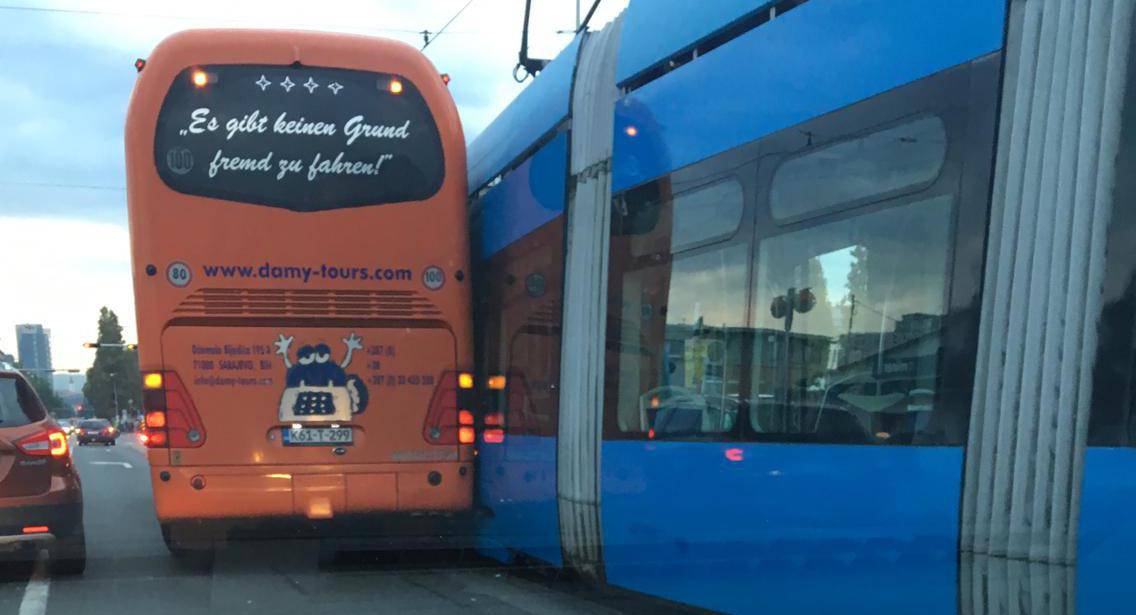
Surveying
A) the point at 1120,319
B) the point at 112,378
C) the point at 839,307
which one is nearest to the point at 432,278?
the point at 839,307

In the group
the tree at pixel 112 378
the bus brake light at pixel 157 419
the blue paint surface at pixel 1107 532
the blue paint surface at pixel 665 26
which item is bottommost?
the tree at pixel 112 378

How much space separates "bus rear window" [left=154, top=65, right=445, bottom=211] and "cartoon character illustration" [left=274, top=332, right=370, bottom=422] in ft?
3.27

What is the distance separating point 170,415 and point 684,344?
401cm

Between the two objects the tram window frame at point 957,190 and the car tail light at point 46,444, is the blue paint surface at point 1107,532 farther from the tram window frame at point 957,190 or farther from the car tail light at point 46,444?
the car tail light at point 46,444

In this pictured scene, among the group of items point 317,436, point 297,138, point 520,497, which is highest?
point 297,138

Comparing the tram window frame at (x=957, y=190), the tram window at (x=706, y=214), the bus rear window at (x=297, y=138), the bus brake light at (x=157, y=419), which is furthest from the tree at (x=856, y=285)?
the bus brake light at (x=157, y=419)

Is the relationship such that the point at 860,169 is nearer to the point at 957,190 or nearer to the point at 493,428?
the point at 957,190

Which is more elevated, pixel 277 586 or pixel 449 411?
pixel 449 411

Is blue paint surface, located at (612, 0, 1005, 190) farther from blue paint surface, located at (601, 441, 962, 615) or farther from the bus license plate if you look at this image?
the bus license plate

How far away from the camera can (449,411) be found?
8.36m

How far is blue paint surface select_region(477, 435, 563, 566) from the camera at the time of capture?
710 centimetres

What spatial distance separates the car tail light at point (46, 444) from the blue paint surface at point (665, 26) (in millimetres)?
4947

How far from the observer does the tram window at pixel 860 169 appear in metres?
4.18

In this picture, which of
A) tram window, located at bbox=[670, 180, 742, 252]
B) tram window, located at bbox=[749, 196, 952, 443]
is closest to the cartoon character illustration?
tram window, located at bbox=[670, 180, 742, 252]
